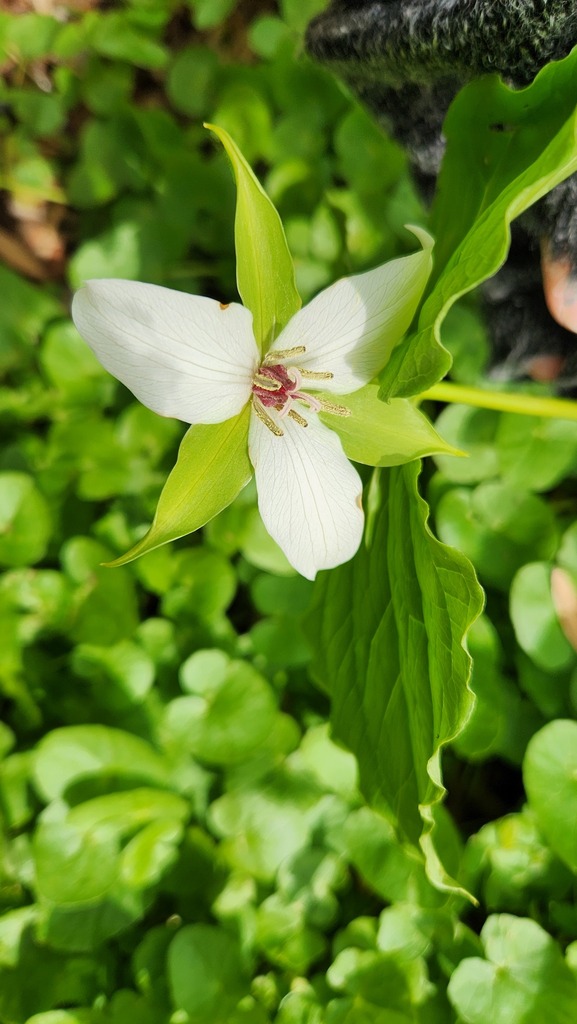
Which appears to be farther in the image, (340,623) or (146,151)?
(146,151)

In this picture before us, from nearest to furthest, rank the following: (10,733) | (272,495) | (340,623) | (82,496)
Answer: (272,495)
(340,623)
(10,733)
(82,496)

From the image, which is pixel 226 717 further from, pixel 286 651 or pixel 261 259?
pixel 261 259

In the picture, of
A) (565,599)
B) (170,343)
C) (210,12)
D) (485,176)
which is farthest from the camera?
(210,12)

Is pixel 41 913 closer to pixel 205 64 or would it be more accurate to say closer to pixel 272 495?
pixel 272 495

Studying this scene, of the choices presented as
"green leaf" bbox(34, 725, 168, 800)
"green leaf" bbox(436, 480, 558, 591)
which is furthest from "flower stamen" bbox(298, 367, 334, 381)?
"green leaf" bbox(34, 725, 168, 800)

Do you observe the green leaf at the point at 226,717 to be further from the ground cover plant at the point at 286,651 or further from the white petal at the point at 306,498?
the white petal at the point at 306,498

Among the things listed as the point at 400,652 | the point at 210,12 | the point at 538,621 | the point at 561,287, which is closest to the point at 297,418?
the point at 400,652

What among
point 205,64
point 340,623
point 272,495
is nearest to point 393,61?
point 272,495

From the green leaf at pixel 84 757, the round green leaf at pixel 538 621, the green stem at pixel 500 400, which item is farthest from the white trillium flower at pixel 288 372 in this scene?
the green leaf at pixel 84 757
